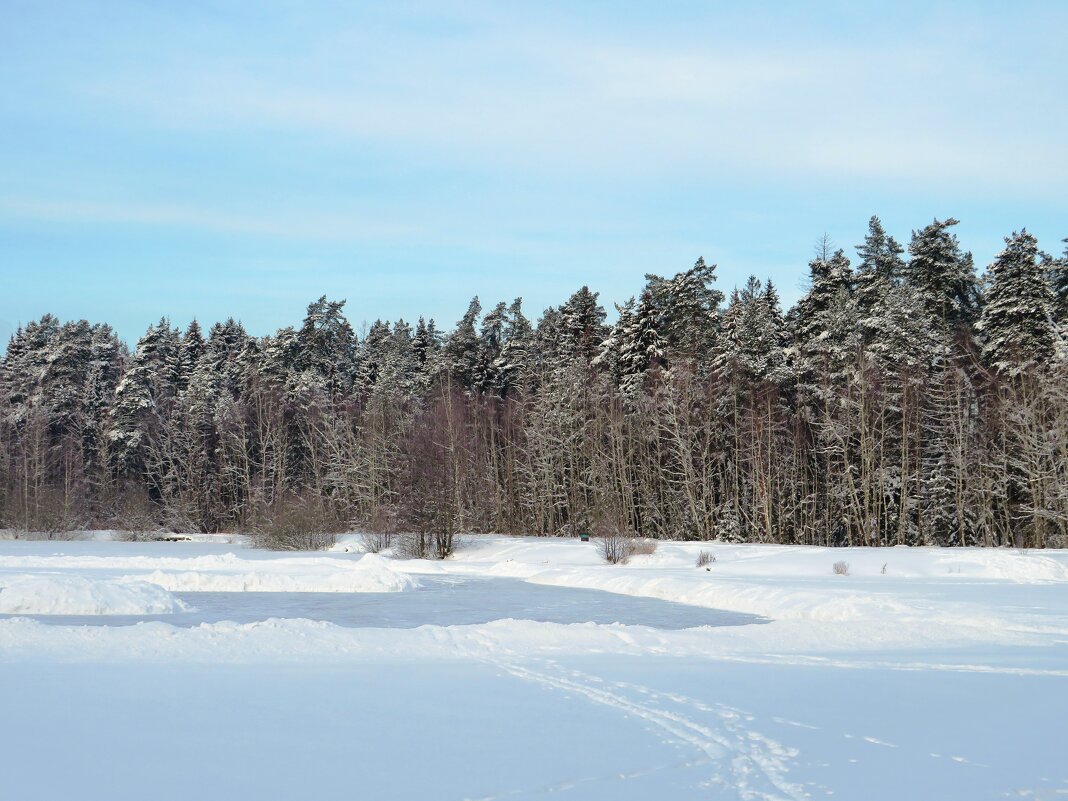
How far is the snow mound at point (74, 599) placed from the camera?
766 inches

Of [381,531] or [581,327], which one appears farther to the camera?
[581,327]

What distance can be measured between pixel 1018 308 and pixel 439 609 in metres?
32.7

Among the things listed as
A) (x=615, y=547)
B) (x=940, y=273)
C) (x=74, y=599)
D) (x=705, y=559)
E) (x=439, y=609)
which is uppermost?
(x=940, y=273)

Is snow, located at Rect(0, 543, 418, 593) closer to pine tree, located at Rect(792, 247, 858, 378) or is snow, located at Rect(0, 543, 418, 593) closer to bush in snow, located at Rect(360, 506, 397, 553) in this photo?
bush in snow, located at Rect(360, 506, 397, 553)

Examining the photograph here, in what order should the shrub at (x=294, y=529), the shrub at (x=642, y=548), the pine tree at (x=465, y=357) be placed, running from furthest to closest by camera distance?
the pine tree at (x=465, y=357)
the shrub at (x=294, y=529)
the shrub at (x=642, y=548)

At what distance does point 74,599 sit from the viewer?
64.3ft

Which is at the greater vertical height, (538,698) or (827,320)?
(827,320)

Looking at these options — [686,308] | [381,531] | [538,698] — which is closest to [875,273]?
[686,308]

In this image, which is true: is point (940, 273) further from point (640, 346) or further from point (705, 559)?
point (705, 559)

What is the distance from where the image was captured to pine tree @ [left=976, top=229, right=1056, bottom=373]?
41.7 metres

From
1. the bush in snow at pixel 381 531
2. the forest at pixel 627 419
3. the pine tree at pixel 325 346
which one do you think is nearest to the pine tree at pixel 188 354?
the forest at pixel 627 419

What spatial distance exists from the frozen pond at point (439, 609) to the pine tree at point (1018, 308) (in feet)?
83.7

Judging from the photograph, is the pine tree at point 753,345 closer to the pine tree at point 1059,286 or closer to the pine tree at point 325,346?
the pine tree at point 1059,286

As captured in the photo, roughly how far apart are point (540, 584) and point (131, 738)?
76.8ft
